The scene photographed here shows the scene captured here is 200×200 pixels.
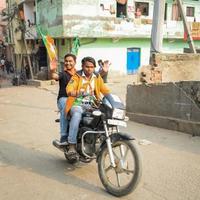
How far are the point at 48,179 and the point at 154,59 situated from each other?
17.3 feet

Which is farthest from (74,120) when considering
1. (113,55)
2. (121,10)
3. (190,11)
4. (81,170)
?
(190,11)

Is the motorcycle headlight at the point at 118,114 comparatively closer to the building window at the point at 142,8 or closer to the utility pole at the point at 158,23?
the utility pole at the point at 158,23

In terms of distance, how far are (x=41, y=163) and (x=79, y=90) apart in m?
1.46

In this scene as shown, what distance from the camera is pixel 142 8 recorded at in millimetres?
23531

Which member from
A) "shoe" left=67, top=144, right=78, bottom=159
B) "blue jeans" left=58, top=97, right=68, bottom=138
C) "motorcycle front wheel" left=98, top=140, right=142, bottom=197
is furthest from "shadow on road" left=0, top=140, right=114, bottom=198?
"blue jeans" left=58, top=97, right=68, bottom=138

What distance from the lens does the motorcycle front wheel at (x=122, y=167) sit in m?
3.39

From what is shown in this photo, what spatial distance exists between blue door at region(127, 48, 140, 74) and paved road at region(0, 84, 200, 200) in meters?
17.0

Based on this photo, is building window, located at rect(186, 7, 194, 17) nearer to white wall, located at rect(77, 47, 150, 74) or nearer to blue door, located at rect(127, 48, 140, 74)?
white wall, located at rect(77, 47, 150, 74)

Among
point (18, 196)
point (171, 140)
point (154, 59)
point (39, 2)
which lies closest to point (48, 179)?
point (18, 196)

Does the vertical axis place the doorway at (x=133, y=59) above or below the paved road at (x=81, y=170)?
above

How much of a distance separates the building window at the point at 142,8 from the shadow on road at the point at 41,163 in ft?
64.3

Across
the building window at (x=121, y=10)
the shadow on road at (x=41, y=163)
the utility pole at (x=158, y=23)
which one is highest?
the building window at (x=121, y=10)

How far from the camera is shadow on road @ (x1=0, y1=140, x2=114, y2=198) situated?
4.02 m

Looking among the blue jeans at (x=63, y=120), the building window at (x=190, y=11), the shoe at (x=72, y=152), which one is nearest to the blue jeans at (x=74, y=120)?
the shoe at (x=72, y=152)
